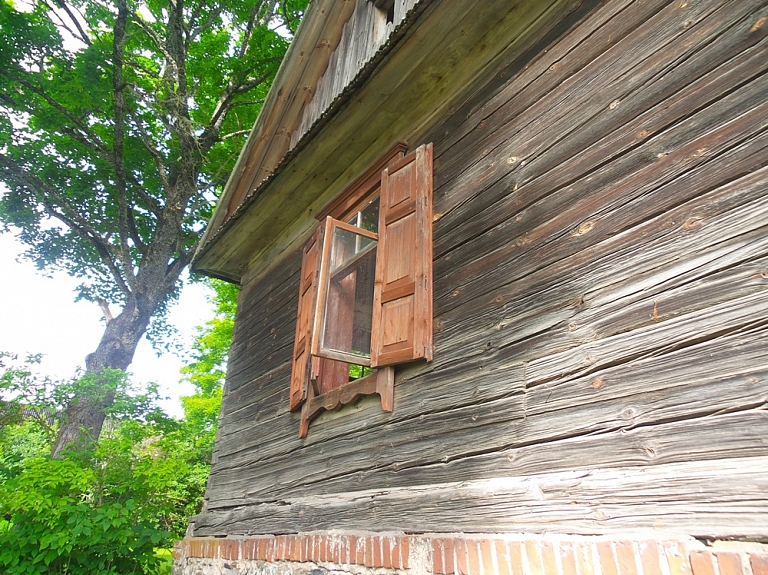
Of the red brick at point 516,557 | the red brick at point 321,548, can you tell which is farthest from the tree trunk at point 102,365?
the red brick at point 516,557

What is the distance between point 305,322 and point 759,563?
11.2 ft

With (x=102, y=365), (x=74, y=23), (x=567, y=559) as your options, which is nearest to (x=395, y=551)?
(x=567, y=559)

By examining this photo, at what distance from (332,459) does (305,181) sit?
2567mm

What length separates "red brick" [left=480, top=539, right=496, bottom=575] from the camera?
A: 2.14 metres

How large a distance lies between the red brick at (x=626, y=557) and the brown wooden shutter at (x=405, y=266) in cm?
143

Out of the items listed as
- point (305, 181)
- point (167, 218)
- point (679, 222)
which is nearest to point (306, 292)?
point (305, 181)

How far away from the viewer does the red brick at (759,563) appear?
1.45 metres

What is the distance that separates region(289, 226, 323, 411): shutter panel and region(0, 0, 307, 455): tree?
670 cm

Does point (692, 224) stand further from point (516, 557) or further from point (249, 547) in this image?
point (249, 547)

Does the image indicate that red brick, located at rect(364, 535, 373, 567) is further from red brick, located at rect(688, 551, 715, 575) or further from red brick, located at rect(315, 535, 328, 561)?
red brick, located at rect(688, 551, 715, 575)

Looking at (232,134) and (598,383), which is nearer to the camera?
(598,383)

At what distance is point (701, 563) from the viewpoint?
5.16 feet

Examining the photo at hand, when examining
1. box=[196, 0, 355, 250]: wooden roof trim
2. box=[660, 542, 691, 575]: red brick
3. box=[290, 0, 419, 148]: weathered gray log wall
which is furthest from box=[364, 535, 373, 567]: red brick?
box=[196, 0, 355, 250]: wooden roof trim

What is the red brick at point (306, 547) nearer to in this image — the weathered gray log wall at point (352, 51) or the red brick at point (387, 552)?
the red brick at point (387, 552)
